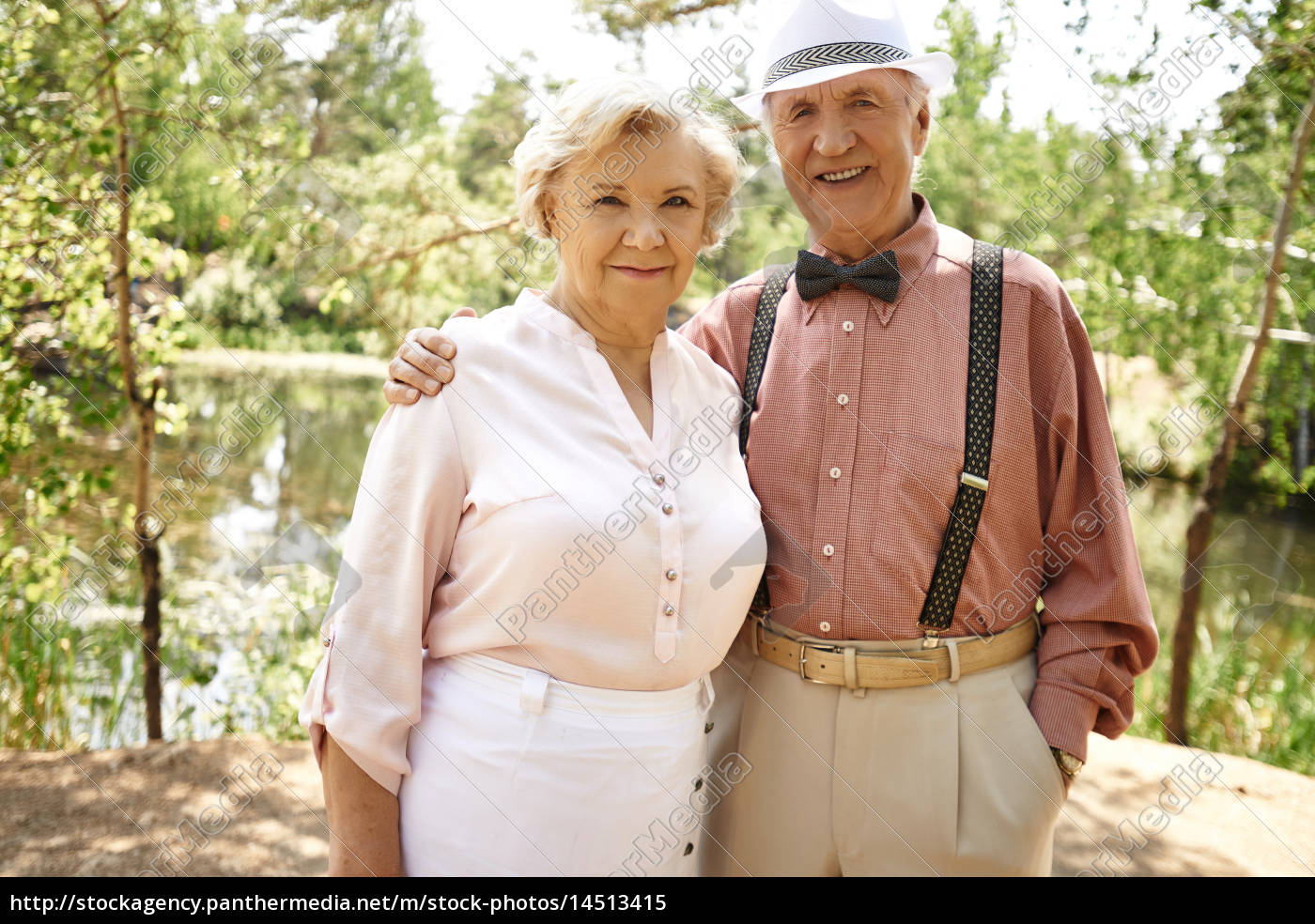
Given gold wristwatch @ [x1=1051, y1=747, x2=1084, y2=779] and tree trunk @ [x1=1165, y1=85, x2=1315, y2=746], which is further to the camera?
tree trunk @ [x1=1165, y1=85, x2=1315, y2=746]

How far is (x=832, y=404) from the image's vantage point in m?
1.84

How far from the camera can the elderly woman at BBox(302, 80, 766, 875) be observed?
1.48 metres

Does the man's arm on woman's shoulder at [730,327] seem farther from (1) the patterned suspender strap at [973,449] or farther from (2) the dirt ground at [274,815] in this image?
(2) the dirt ground at [274,815]

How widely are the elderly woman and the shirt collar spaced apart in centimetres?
43

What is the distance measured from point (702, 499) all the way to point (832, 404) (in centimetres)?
37

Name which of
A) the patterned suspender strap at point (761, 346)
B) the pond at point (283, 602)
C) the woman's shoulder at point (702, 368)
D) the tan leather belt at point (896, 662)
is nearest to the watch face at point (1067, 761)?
the tan leather belt at point (896, 662)

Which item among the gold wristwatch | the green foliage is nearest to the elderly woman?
the gold wristwatch

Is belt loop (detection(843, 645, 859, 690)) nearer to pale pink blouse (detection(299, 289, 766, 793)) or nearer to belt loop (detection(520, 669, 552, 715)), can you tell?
pale pink blouse (detection(299, 289, 766, 793))

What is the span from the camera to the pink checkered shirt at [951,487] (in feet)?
5.75

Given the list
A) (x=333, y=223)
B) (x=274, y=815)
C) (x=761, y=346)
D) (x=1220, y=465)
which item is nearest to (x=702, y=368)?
(x=761, y=346)

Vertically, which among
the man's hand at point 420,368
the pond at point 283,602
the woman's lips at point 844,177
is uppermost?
the woman's lips at point 844,177

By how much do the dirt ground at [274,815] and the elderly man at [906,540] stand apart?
5.97ft
